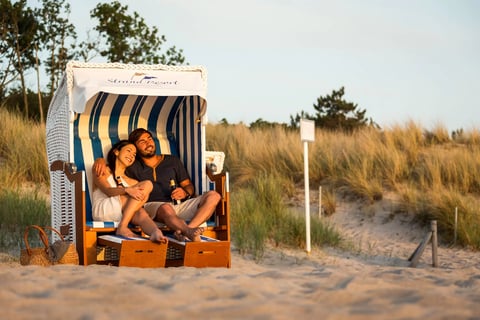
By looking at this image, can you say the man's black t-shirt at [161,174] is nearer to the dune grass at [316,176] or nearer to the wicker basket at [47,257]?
the wicker basket at [47,257]

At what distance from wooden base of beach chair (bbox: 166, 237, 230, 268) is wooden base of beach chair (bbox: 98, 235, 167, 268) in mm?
189

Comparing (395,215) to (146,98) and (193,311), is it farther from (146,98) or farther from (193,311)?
(193,311)

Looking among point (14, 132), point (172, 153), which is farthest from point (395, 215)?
point (14, 132)

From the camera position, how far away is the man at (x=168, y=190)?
7375 millimetres

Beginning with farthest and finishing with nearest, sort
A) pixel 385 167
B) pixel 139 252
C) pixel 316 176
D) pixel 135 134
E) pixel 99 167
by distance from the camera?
pixel 316 176 < pixel 385 167 < pixel 135 134 < pixel 99 167 < pixel 139 252

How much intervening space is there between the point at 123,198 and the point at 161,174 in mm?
690

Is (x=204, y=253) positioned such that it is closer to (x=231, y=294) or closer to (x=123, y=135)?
(x=123, y=135)

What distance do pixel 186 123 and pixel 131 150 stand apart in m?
0.87

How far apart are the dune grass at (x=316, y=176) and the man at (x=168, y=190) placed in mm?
1665

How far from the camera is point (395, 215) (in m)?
11.8

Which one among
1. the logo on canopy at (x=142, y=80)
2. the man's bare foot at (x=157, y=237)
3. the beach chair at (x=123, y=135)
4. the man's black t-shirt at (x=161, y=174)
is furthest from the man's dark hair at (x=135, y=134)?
the man's bare foot at (x=157, y=237)

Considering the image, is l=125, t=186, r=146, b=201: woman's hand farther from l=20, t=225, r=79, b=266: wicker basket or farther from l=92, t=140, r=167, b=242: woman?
l=20, t=225, r=79, b=266: wicker basket

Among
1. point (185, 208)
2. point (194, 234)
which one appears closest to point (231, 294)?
point (194, 234)

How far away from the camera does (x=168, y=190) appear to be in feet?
26.2
